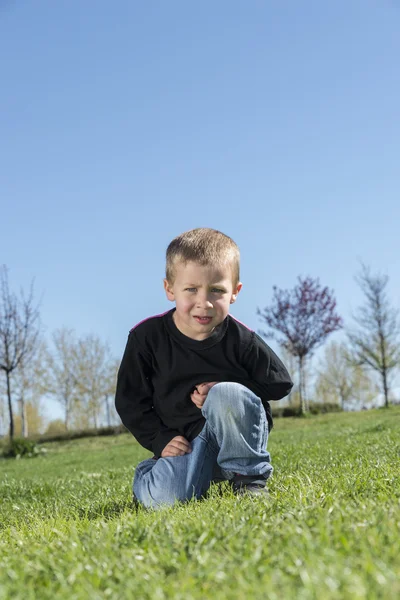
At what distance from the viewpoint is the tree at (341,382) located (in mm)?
44406

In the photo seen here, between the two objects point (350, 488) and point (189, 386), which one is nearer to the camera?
point (350, 488)

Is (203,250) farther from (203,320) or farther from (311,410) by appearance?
(311,410)

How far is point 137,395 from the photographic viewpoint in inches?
160

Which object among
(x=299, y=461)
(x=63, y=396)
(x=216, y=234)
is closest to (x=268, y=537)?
(x=216, y=234)

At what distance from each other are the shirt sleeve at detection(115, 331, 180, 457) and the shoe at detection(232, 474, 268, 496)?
65 cm

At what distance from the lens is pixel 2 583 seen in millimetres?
1867

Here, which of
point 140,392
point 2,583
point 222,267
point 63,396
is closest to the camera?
point 2,583

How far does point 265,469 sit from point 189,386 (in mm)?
693

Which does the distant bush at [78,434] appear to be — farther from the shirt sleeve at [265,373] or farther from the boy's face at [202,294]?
the boy's face at [202,294]

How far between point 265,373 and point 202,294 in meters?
0.68

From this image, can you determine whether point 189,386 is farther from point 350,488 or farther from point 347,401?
point 347,401

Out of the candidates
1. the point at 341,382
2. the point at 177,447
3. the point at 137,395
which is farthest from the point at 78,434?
the point at 177,447

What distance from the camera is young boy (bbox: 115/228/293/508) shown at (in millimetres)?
3549

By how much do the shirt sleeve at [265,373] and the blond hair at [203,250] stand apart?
1.55 ft
